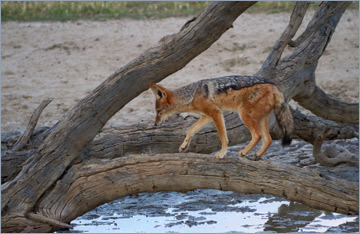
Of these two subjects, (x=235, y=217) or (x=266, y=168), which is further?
(x=235, y=217)

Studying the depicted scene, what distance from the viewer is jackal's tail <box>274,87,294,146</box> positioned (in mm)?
5477

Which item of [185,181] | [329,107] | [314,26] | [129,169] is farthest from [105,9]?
[185,181]

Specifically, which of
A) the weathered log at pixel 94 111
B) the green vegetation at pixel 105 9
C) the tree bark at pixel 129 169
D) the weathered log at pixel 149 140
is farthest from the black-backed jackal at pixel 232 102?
the green vegetation at pixel 105 9

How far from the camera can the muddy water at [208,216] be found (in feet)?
22.4

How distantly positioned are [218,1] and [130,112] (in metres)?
4.88

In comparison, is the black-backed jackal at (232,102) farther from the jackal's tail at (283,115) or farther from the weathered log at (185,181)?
the weathered log at (185,181)

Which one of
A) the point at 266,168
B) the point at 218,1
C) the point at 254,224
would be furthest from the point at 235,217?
the point at 218,1

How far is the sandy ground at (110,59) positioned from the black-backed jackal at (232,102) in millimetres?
4866

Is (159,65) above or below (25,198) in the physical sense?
above

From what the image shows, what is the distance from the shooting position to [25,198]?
247 inches

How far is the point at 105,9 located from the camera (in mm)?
15406

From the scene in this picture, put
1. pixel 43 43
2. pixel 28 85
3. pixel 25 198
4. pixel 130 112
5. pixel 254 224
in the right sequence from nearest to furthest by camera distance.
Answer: pixel 25 198 < pixel 254 224 < pixel 130 112 < pixel 28 85 < pixel 43 43

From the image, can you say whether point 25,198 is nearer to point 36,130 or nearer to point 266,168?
point 36,130

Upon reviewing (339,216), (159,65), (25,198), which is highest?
(159,65)
